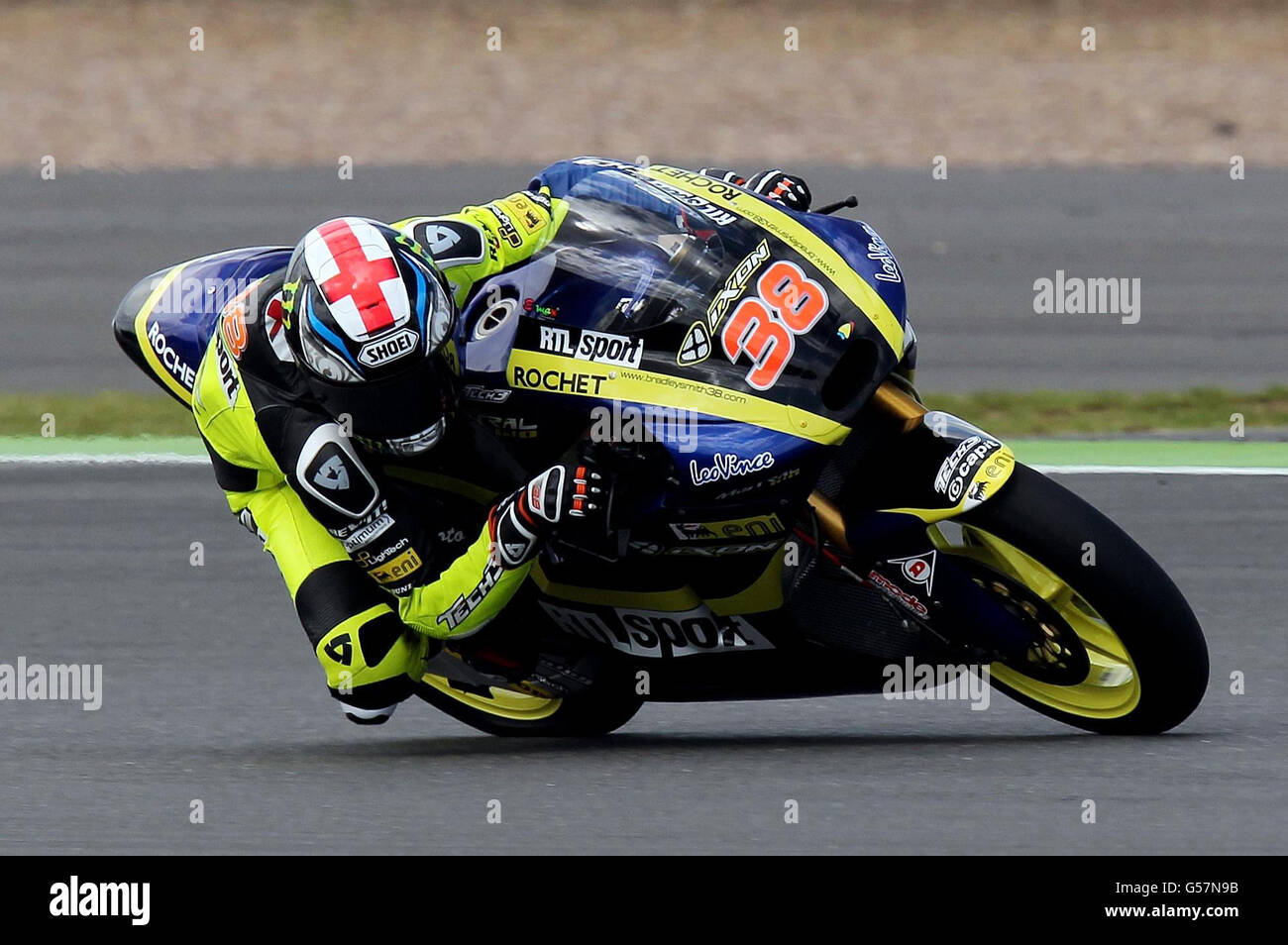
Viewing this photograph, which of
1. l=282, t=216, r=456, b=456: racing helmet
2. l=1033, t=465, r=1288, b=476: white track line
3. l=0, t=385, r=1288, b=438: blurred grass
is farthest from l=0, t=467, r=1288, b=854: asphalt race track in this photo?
l=0, t=385, r=1288, b=438: blurred grass

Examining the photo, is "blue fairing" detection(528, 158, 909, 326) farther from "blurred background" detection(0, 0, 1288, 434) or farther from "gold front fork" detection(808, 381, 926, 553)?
"blurred background" detection(0, 0, 1288, 434)

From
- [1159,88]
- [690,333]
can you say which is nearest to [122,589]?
[690,333]

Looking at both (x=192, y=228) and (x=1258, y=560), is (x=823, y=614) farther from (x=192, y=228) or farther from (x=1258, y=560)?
(x=192, y=228)

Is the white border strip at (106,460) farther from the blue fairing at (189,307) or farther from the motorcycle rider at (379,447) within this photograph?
the motorcycle rider at (379,447)

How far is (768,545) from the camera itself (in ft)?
16.0

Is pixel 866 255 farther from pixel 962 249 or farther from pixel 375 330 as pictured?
pixel 962 249

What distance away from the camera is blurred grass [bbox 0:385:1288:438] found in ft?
30.2

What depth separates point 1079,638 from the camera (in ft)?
16.4

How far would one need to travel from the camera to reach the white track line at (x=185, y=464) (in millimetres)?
8250

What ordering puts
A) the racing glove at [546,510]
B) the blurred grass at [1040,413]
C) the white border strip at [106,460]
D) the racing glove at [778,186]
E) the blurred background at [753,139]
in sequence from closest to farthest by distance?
the racing glove at [546,510], the racing glove at [778,186], the white border strip at [106,460], the blurred grass at [1040,413], the blurred background at [753,139]

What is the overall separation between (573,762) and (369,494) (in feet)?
3.00

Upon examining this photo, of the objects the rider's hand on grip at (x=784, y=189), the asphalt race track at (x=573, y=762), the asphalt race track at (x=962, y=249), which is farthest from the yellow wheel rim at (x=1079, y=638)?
the asphalt race track at (x=962, y=249)

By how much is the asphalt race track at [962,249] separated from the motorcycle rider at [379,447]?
5054 mm

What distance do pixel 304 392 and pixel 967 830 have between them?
1.86m
